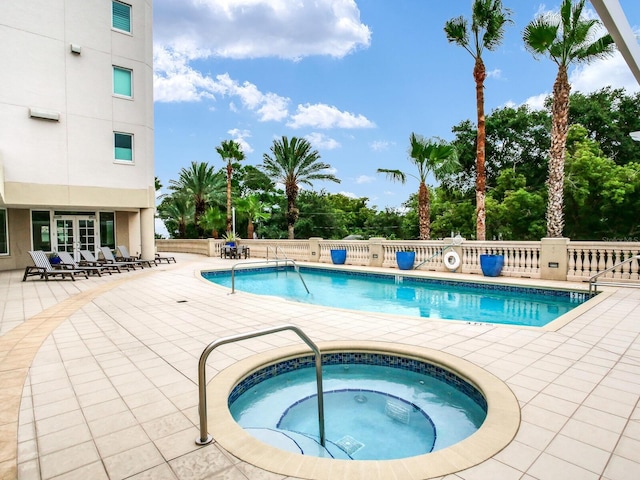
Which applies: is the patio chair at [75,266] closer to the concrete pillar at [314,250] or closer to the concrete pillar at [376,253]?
the concrete pillar at [314,250]

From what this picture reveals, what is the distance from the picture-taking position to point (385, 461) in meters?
2.52

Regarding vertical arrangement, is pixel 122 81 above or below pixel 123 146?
above

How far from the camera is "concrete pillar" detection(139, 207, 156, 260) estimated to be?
17.4 meters

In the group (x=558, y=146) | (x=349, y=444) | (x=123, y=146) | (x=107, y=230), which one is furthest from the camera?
(x=107, y=230)

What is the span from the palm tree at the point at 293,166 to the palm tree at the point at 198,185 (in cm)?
756

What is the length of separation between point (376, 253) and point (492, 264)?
189 inches

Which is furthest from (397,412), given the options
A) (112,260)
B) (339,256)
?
(112,260)

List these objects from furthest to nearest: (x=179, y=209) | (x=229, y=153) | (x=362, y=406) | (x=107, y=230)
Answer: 1. (x=179, y=209)
2. (x=229, y=153)
3. (x=107, y=230)
4. (x=362, y=406)

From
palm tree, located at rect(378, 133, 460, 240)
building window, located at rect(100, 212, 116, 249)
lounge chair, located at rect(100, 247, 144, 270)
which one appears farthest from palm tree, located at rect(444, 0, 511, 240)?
building window, located at rect(100, 212, 116, 249)

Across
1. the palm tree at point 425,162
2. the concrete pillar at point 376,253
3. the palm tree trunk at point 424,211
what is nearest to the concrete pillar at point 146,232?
the concrete pillar at point 376,253

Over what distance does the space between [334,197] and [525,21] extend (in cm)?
3855

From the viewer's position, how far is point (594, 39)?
12391 mm

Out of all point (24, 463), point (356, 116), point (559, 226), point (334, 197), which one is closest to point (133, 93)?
point (24, 463)

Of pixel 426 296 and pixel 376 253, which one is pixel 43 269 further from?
pixel 426 296
